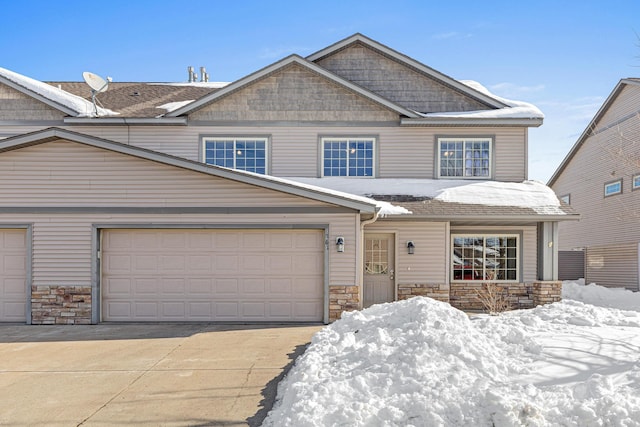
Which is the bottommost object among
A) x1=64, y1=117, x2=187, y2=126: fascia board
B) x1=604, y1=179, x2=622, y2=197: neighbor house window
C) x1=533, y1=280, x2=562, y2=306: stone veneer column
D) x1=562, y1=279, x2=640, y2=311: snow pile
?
x1=562, y1=279, x2=640, y2=311: snow pile

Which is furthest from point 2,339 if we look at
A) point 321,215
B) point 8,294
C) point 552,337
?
point 552,337

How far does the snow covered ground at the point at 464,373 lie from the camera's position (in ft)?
12.1

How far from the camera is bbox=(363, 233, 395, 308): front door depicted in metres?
11.5

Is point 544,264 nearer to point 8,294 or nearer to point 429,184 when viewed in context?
point 429,184

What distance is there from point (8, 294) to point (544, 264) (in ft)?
44.6

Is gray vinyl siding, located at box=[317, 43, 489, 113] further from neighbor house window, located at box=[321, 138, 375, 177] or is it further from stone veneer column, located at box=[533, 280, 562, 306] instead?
stone veneer column, located at box=[533, 280, 562, 306]

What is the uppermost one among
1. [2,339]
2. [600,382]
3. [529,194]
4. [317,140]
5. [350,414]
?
[317,140]

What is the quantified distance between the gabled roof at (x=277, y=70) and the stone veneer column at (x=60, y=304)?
18.8 ft

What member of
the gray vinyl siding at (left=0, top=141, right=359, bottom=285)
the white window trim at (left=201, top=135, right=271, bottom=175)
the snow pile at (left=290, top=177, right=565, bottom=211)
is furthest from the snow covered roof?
the gray vinyl siding at (left=0, top=141, right=359, bottom=285)

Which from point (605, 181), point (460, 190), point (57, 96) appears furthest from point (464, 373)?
point (605, 181)

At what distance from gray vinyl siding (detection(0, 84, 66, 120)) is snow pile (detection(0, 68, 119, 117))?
1.00 ft

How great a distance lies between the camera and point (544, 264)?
1159cm

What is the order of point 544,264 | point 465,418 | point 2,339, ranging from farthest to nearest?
point 544,264 → point 2,339 → point 465,418

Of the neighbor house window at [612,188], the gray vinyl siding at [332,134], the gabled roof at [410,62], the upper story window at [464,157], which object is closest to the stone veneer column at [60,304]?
the gray vinyl siding at [332,134]
